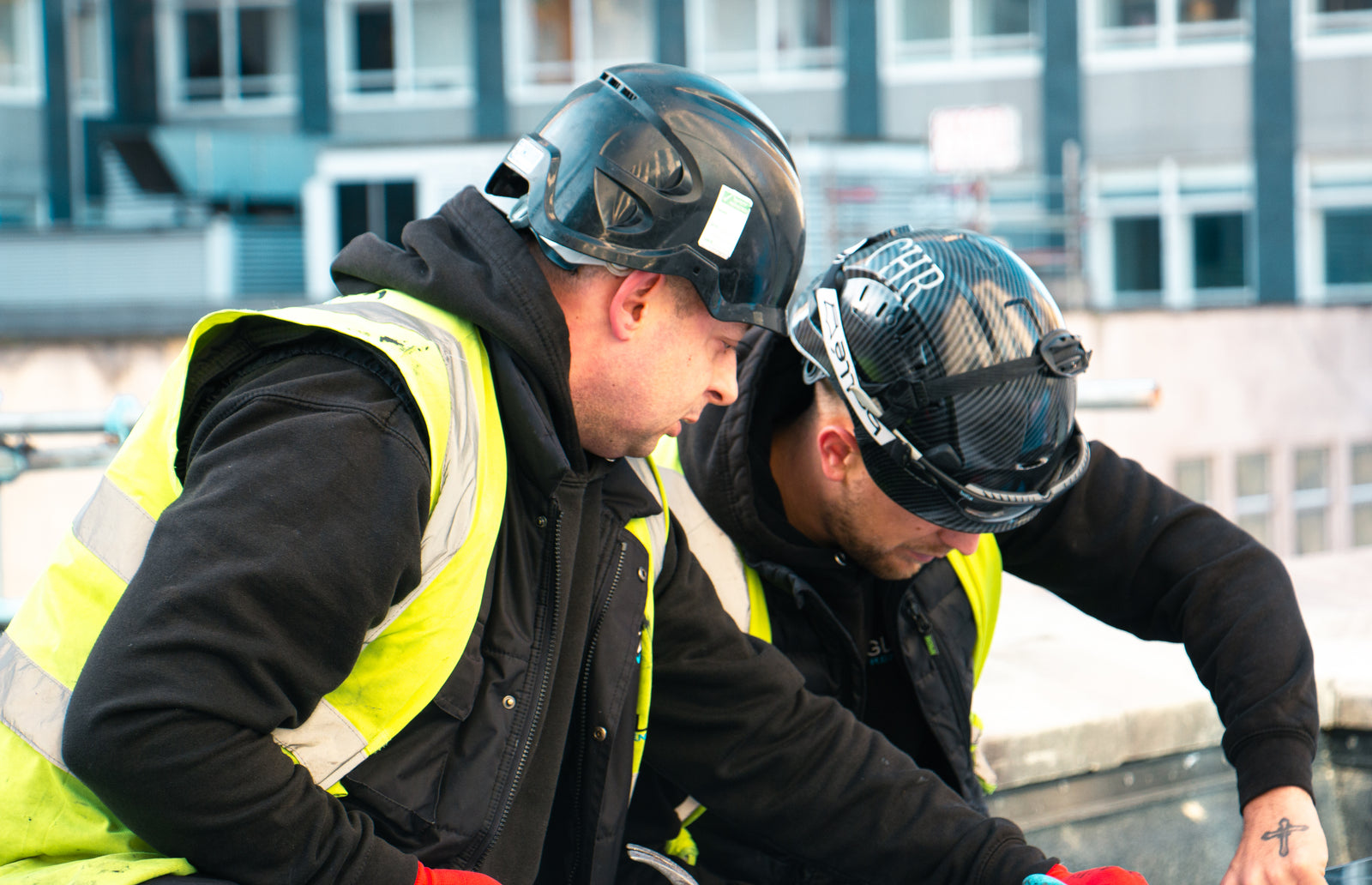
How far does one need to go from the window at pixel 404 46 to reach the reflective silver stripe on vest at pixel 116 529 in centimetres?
2320

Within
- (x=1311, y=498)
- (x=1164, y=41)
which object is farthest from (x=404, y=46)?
(x=1311, y=498)

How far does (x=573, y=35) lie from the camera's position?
76.7 ft

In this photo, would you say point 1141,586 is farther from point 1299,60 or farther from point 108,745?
point 1299,60

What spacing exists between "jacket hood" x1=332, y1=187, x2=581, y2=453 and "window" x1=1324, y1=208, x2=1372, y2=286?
874 inches

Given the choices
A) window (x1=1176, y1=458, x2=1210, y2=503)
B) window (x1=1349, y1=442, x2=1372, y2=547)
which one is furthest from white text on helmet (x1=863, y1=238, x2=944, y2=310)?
window (x1=1349, y1=442, x2=1372, y2=547)

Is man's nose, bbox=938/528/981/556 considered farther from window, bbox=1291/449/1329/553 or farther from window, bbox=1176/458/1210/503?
window, bbox=1291/449/1329/553

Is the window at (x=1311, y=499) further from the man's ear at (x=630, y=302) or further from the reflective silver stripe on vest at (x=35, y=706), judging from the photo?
the reflective silver stripe on vest at (x=35, y=706)

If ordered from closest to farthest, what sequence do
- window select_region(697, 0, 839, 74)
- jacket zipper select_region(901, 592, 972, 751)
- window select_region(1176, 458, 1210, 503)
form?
1. jacket zipper select_region(901, 592, 972, 751)
2. window select_region(1176, 458, 1210, 503)
3. window select_region(697, 0, 839, 74)

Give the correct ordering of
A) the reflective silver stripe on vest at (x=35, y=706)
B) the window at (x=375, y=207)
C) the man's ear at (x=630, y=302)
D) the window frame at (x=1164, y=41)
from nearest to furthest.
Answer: the reflective silver stripe on vest at (x=35, y=706) → the man's ear at (x=630, y=302) → the window at (x=375, y=207) → the window frame at (x=1164, y=41)

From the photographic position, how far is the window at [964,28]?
21953 mm

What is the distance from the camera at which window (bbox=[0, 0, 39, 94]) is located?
2322 cm

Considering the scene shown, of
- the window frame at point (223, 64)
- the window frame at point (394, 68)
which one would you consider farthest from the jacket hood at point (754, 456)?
the window frame at point (223, 64)

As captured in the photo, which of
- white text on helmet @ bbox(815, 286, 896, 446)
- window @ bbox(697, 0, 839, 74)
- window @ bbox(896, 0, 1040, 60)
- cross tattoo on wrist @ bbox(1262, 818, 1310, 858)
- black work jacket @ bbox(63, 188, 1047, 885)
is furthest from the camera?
window @ bbox(697, 0, 839, 74)

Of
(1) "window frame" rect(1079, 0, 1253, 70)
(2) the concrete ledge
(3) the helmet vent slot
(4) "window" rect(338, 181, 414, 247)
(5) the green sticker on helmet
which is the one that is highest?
(1) "window frame" rect(1079, 0, 1253, 70)
